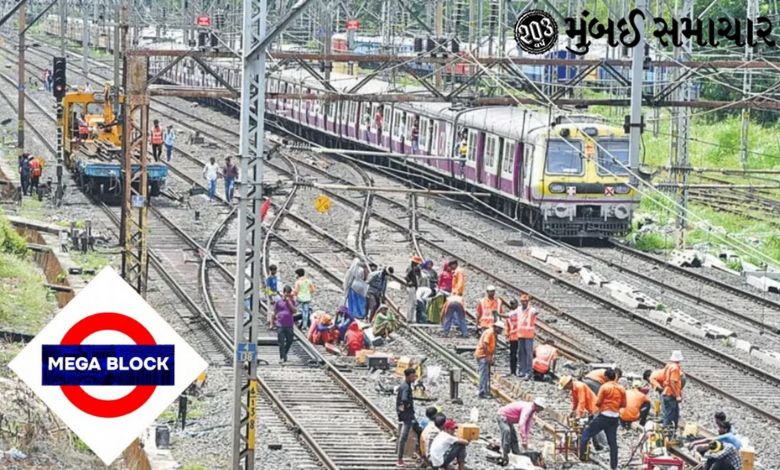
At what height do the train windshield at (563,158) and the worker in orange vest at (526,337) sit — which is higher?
the train windshield at (563,158)

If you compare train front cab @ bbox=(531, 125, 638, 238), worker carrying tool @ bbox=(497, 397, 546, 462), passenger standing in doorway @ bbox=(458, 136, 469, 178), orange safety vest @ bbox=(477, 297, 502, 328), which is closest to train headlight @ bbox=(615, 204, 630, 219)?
train front cab @ bbox=(531, 125, 638, 238)

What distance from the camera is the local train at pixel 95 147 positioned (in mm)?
39469

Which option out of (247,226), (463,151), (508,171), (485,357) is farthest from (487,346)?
(463,151)

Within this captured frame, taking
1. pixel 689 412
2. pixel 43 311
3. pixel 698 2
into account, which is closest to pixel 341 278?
pixel 43 311

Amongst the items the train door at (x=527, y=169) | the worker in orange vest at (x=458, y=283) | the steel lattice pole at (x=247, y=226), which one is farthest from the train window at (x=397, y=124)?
the steel lattice pole at (x=247, y=226)

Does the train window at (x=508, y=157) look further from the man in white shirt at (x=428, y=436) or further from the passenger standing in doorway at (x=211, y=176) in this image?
the man in white shirt at (x=428, y=436)

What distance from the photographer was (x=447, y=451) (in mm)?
16922

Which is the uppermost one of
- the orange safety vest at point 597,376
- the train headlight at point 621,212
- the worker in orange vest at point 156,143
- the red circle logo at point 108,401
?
the red circle logo at point 108,401

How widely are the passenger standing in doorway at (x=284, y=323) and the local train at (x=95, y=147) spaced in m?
16.7

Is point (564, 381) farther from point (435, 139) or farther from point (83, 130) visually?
point (83, 130)

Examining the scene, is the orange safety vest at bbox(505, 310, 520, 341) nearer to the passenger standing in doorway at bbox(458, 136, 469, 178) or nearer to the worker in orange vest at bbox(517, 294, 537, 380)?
the worker in orange vest at bbox(517, 294, 537, 380)

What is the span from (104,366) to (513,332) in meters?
14.4

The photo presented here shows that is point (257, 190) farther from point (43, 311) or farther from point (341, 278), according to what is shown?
point (341, 278)

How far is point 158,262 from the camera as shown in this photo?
3134cm
